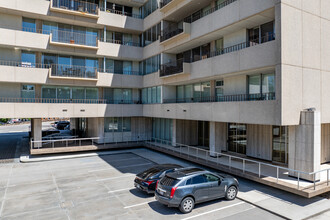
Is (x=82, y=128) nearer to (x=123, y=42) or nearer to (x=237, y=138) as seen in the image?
(x=123, y=42)

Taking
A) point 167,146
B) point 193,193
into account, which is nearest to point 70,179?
point 193,193

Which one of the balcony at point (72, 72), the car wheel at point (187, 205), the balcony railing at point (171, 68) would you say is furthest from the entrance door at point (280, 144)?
the balcony at point (72, 72)

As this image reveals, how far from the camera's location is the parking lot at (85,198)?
9.94 metres

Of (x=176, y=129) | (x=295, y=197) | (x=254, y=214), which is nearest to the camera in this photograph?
(x=254, y=214)

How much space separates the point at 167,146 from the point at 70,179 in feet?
35.1

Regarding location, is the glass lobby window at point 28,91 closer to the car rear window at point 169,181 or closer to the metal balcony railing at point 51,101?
the metal balcony railing at point 51,101

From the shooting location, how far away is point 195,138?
2391 cm

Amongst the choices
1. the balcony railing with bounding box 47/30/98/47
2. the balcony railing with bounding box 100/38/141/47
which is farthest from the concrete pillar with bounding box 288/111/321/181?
the balcony railing with bounding box 47/30/98/47

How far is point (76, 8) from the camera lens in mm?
23094

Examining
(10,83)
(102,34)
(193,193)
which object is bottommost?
(193,193)

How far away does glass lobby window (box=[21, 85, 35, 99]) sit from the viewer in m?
21.5

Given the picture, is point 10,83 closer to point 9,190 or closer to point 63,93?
point 63,93

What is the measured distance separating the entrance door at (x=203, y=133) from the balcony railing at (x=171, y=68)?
19.8 ft

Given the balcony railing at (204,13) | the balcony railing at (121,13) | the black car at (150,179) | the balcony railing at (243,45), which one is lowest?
the black car at (150,179)
